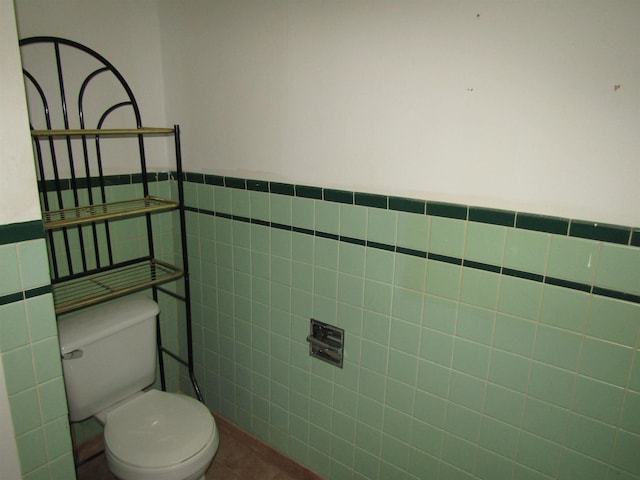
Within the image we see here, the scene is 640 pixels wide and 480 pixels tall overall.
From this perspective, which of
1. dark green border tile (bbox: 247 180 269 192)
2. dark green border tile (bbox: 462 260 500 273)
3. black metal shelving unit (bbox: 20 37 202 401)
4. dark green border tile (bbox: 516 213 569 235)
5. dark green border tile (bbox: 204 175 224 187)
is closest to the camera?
dark green border tile (bbox: 516 213 569 235)

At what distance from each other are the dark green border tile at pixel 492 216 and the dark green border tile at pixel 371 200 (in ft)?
0.95

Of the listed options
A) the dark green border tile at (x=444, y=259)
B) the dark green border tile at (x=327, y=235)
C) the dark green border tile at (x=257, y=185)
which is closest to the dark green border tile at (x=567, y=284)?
the dark green border tile at (x=444, y=259)

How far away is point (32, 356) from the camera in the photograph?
1247 mm

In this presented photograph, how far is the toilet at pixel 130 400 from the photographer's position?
1.52 meters

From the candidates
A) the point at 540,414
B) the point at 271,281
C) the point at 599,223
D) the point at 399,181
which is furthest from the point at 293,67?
the point at 540,414

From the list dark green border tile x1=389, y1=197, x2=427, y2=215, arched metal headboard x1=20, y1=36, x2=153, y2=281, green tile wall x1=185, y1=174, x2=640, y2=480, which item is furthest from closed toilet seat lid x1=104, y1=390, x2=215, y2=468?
dark green border tile x1=389, y1=197, x2=427, y2=215

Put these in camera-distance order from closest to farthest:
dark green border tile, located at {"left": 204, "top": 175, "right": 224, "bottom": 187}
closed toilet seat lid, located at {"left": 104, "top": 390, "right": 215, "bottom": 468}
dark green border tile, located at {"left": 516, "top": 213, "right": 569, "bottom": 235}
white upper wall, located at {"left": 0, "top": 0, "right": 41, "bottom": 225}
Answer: white upper wall, located at {"left": 0, "top": 0, "right": 41, "bottom": 225}, dark green border tile, located at {"left": 516, "top": 213, "right": 569, "bottom": 235}, closed toilet seat lid, located at {"left": 104, "top": 390, "right": 215, "bottom": 468}, dark green border tile, located at {"left": 204, "top": 175, "right": 224, "bottom": 187}

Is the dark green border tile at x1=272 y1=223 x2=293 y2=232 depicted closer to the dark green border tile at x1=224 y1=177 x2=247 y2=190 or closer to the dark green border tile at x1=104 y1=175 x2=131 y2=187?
the dark green border tile at x1=224 y1=177 x2=247 y2=190

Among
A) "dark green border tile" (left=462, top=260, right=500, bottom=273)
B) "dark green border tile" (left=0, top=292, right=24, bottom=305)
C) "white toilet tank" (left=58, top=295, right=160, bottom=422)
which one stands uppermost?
"dark green border tile" (left=462, top=260, right=500, bottom=273)

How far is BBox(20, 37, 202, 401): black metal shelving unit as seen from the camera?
163 centimetres

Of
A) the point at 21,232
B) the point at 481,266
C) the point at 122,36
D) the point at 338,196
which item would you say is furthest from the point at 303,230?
the point at 122,36

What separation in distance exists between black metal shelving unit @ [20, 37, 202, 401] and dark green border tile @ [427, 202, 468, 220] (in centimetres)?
108

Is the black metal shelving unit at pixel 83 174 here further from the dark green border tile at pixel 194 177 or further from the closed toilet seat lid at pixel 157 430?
the closed toilet seat lid at pixel 157 430

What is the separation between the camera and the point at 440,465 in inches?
60.1
